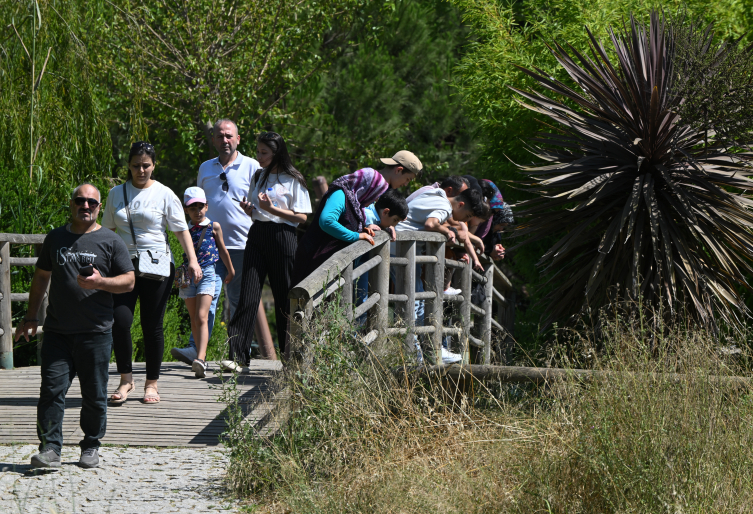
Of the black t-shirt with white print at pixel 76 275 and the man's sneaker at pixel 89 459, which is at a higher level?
the black t-shirt with white print at pixel 76 275

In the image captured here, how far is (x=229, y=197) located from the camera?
7.16m

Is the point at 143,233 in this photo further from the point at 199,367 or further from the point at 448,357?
the point at 448,357

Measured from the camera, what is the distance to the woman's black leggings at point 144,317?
5.74 metres

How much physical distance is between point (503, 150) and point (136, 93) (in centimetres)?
481

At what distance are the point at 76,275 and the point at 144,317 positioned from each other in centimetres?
108

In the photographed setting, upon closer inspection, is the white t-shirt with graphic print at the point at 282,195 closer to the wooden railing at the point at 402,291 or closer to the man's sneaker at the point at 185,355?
the wooden railing at the point at 402,291

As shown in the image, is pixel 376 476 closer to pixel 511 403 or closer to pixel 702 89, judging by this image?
pixel 511 403

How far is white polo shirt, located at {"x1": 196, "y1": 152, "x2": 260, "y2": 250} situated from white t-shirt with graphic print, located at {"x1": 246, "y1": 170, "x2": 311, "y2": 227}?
0.56 metres

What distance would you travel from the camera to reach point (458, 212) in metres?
7.73

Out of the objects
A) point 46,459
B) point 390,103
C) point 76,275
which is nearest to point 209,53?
point 390,103

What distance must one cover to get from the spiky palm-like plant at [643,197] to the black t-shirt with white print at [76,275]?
4.26 metres

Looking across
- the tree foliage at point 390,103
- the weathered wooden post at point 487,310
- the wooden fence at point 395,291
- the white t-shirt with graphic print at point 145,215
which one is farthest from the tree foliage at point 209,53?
the white t-shirt with graphic print at point 145,215

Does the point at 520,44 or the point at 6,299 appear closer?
the point at 6,299

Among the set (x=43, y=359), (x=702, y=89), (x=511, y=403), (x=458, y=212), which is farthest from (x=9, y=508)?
(x=702, y=89)
